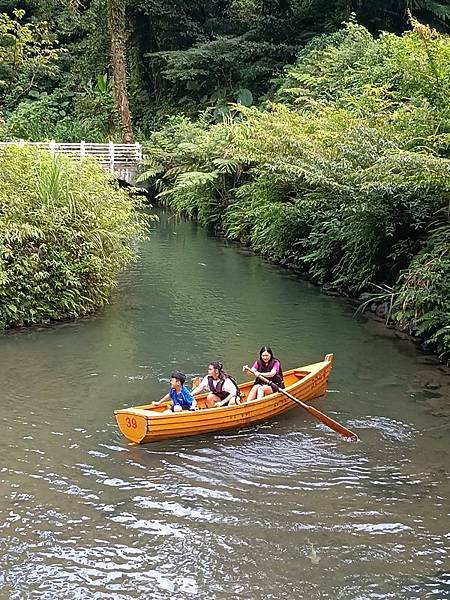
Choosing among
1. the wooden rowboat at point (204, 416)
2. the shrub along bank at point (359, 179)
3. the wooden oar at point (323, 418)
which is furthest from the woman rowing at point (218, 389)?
the shrub along bank at point (359, 179)

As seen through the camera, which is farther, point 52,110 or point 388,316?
point 52,110

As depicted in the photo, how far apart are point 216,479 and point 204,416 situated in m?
0.96

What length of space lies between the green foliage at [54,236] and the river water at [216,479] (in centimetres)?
51

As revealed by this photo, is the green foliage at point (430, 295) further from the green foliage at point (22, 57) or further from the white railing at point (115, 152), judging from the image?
the green foliage at point (22, 57)

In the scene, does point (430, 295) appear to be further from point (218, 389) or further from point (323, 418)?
point (218, 389)

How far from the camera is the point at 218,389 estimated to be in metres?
8.65

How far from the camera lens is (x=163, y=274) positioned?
16922 mm

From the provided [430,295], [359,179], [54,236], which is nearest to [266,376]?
[430,295]

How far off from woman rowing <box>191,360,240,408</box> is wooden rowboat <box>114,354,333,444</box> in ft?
0.35

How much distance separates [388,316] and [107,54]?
84.4 feet

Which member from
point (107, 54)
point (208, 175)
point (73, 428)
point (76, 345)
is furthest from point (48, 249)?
point (107, 54)

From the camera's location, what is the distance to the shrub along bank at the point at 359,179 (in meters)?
11.1

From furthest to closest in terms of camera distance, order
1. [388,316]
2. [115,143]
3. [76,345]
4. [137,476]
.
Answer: [115,143]
[388,316]
[76,345]
[137,476]

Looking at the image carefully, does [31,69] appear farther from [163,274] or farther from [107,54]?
[163,274]
